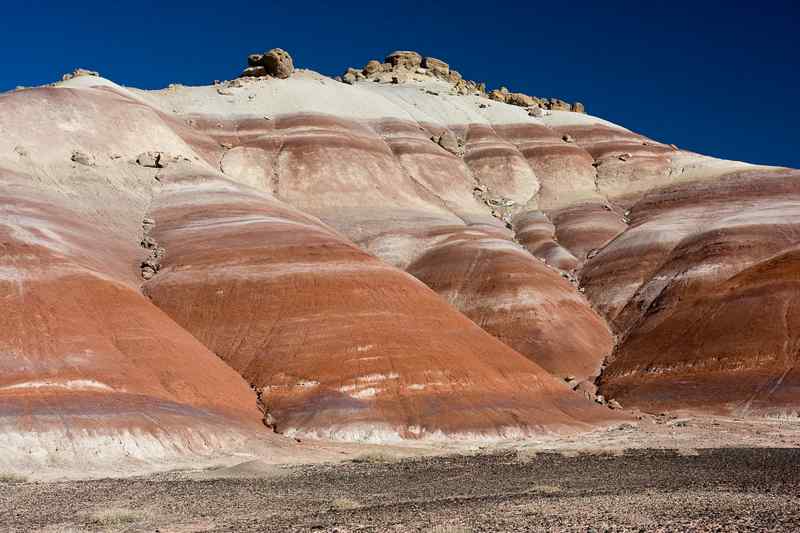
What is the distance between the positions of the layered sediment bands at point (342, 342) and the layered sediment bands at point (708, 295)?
9.94m

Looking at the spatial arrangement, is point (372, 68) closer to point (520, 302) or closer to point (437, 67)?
point (437, 67)

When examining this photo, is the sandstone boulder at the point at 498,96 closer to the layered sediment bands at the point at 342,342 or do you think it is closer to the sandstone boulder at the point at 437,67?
the sandstone boulder at the point at 437,67

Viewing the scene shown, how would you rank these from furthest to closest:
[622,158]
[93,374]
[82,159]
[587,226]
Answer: [622,158] < [587,226] < [82,159] < [93,374]

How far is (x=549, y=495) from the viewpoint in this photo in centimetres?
2453

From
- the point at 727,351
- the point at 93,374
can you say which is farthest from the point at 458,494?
the point at 727,351

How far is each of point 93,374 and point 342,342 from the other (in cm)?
1394

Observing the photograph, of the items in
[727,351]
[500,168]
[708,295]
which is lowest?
[727,351]

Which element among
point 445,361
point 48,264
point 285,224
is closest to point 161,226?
point 285,224

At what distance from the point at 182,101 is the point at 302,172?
28.6 metres

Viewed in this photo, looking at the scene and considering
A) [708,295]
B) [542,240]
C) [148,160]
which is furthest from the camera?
[542,240]

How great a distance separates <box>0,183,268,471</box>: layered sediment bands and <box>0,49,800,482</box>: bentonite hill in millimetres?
123

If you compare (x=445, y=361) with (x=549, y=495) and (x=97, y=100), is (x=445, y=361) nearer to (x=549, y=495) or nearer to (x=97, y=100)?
(x=549, y=495)

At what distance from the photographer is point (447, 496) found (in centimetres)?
2588

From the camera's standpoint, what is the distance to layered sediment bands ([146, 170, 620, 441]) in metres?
43.8
